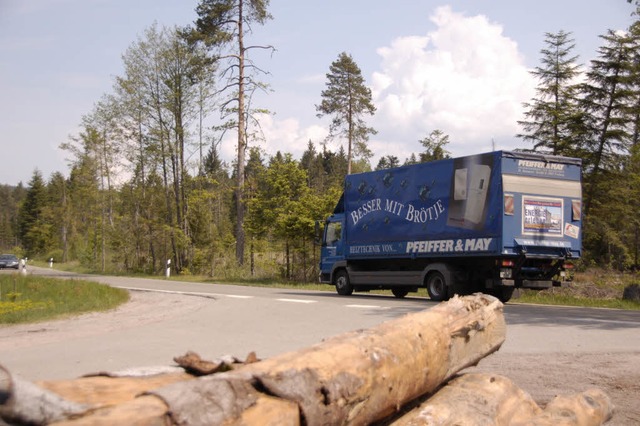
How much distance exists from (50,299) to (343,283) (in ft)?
29.2

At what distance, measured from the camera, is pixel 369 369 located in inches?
132

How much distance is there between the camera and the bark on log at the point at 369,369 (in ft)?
9.29

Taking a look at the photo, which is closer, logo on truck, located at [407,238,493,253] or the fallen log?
the fallen log

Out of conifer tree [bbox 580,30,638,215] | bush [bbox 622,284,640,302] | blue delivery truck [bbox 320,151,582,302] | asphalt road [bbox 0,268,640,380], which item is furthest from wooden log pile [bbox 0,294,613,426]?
conifer tree [bbox 580,30,638,215]

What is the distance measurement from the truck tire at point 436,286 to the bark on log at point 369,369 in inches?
508

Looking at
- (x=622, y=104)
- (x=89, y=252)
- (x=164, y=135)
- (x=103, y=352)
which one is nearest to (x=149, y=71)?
(x=164, y=135)

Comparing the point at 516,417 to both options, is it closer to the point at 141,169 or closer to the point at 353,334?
the point at 353,334

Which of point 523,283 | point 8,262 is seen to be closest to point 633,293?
point 523,283

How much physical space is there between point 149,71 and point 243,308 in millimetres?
31586

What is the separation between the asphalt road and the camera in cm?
868

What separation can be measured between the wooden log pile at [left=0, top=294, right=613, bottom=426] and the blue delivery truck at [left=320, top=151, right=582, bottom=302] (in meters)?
11.5

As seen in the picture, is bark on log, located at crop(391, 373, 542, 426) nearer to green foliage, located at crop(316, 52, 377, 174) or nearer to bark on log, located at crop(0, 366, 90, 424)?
bark on log, located at crop(0, 366, 90, 424)

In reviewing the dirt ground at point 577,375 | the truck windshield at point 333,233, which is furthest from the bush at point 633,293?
the dirt ground at point 577,375

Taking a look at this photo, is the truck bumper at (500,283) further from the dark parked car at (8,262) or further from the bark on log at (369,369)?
the dark parked car at (8,262)
